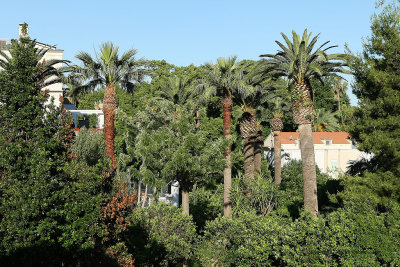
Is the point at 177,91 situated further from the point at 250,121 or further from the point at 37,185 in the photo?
the point at 37,185

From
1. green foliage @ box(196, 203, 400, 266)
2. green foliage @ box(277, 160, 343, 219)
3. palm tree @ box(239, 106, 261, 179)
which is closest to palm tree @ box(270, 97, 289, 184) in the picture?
green foliage @ box(277, 160, 343, 219)

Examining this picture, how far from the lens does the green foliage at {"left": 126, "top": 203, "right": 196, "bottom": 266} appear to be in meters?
14.7

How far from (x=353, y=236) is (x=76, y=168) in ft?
29.0

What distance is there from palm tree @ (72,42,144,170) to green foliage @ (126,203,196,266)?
4113 mm

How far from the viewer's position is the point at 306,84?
17844mm

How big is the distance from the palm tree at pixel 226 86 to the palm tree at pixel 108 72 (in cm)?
380

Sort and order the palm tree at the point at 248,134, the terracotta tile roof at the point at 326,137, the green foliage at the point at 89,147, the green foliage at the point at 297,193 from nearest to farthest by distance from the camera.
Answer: the green foliage at the point at 297,193 → the palm tree at the point at 248,134 → the green foliage at the point at 89,147 → the terracotta tile roof at the point at 326,137

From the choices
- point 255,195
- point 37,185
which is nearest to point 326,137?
point 255,195

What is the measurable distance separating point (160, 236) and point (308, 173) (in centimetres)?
710

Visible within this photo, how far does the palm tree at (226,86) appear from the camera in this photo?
19734 millimetres

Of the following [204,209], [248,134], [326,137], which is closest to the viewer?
[204,209]

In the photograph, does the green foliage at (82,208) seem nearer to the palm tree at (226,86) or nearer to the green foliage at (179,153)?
the green foliage at (179,153)

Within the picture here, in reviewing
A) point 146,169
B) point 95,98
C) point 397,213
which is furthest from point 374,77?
point 95,98

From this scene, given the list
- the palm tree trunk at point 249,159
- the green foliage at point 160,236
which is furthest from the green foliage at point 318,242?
the palm tree trunk at point 249,159
